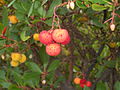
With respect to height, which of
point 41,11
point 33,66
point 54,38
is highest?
point 41,11

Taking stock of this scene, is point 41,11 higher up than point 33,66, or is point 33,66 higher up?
point 41,11

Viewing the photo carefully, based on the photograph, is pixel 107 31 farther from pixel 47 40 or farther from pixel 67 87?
pixel 47 40

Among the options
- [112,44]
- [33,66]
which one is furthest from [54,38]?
[112,44]

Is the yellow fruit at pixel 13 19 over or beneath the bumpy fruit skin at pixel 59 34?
over

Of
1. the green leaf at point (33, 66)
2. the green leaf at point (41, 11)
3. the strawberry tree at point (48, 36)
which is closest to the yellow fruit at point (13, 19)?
the strawberry tree at point (48, 36)

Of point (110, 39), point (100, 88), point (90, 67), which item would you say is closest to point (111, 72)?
point (90, 67)

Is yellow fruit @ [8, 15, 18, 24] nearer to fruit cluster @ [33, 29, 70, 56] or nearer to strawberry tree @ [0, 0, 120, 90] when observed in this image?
strawberry tree @ [0, 0, 120, 90]

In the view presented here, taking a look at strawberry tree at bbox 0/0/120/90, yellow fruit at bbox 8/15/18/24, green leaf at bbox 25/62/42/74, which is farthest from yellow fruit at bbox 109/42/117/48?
yellow fruit at bbox 8/15/18/24

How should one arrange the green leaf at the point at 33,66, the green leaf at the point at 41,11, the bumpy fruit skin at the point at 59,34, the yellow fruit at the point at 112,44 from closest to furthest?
the bumpy fruit skin at the point at 59,34 → the green leaf at the point at 41,11 → the green leaf at the point at 33,66 → the yellow fruit at the point at 112,44

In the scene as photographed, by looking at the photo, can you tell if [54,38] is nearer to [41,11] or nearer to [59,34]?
[59,34]

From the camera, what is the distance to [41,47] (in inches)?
65.2

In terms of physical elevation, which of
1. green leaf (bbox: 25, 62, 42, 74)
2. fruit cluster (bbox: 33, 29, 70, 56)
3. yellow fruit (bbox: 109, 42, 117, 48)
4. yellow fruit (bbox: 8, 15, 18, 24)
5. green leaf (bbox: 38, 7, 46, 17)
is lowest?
green leaf (bbox: 25, 62, 42, 74)

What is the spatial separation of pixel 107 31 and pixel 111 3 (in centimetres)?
99

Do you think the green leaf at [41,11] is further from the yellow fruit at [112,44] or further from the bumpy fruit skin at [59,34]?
the yellow fruit at [112,44]
